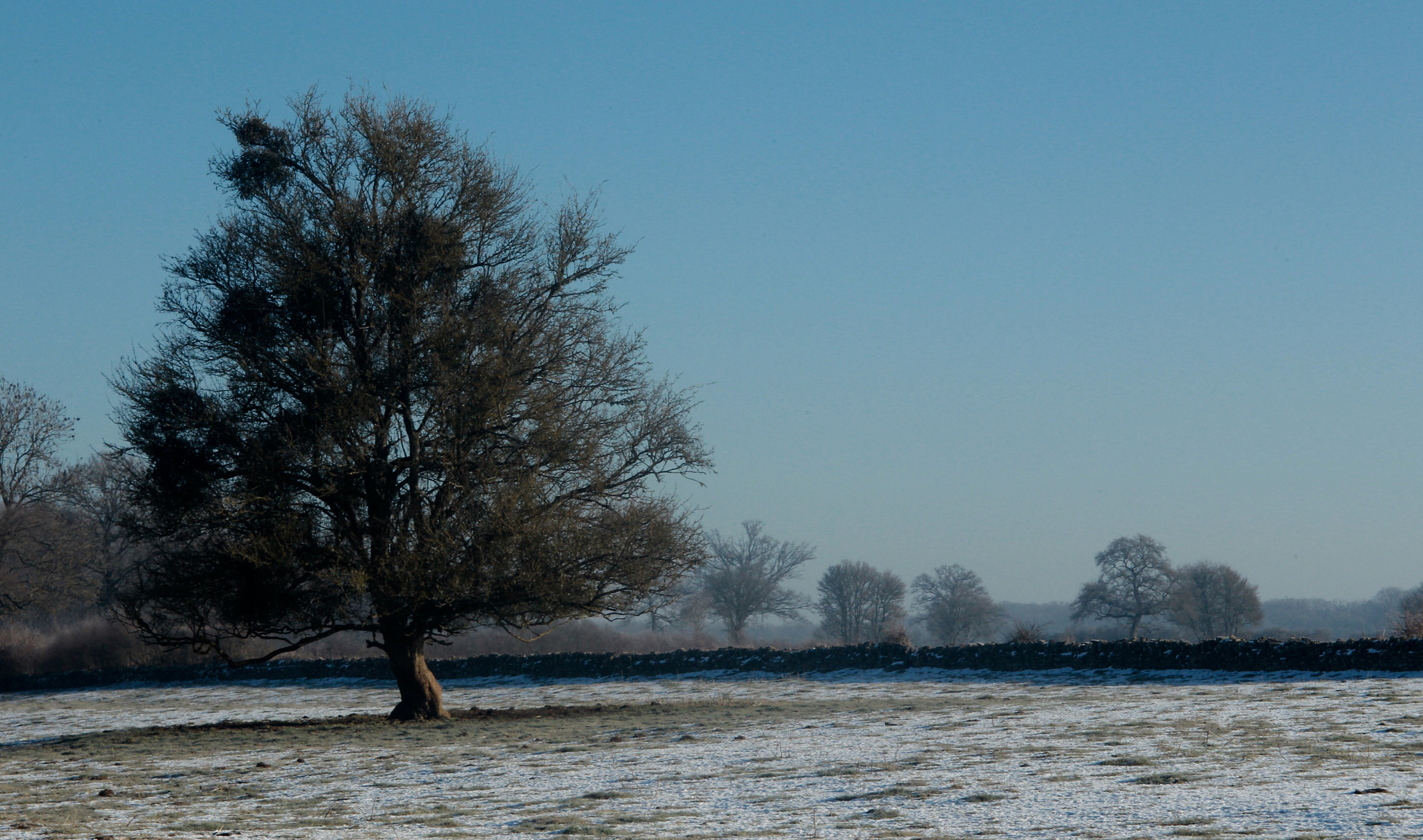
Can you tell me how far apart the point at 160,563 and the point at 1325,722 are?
16841mm

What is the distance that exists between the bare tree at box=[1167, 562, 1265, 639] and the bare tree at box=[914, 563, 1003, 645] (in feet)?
67.2

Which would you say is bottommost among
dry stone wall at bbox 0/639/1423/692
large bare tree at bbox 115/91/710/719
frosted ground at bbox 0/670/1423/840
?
frosted ground at bbox 0/670/1423/840

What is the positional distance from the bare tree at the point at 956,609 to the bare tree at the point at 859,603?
529 centimetres

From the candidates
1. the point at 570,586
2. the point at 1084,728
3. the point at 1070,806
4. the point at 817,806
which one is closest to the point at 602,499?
the point at 570,586

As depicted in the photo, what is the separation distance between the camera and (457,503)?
1686cm

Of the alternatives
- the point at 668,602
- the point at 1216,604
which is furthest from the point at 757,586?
the point at 668,602

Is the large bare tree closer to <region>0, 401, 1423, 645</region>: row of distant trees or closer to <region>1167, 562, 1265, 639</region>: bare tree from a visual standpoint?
<region>0, 401, 1423, 645</region>: row of distant trees

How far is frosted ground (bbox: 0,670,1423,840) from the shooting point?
7617 mm

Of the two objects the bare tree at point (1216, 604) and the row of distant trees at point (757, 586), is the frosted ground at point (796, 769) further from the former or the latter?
the bare tree at point (1216, 604)

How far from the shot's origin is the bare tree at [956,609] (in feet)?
286

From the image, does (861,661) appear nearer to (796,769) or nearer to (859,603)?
(796,769)

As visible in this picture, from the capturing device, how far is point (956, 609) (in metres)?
88.6

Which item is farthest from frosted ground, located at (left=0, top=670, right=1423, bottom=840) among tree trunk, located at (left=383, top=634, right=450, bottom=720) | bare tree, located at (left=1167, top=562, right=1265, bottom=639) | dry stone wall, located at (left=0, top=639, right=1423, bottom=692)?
bare tree, located at (left=1167, top=562, right=1265, bottom=639)

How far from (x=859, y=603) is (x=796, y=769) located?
7517cm
